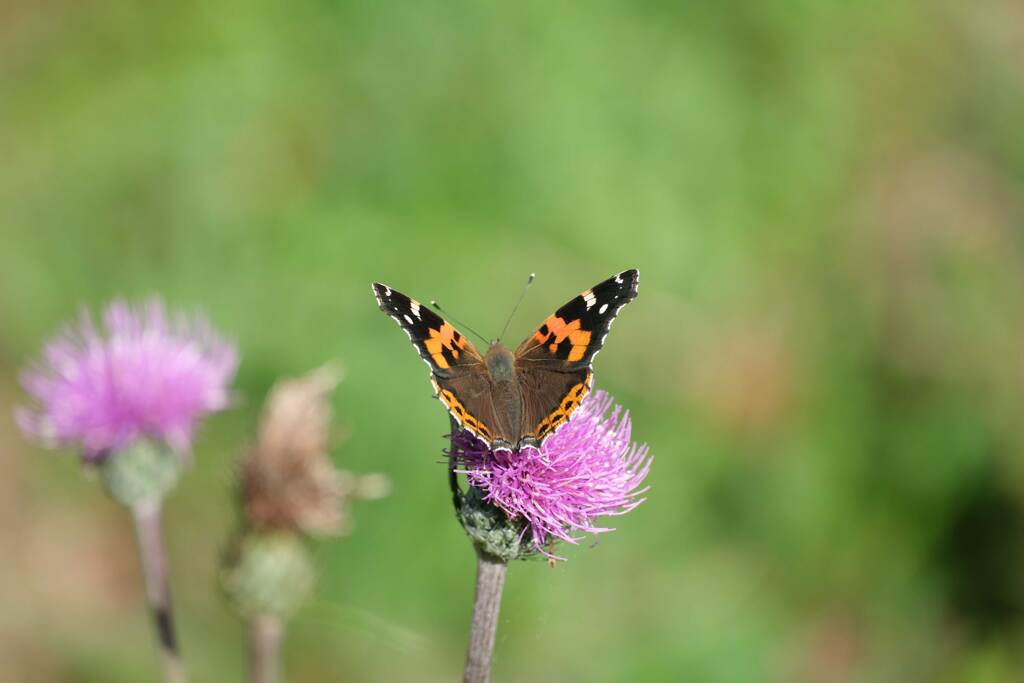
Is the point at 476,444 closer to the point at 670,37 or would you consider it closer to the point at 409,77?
the point at 409,77

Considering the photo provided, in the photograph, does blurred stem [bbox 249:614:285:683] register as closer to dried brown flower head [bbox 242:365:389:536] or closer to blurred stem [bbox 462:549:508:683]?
dried brown flower head [bbox 242:365:389:536]

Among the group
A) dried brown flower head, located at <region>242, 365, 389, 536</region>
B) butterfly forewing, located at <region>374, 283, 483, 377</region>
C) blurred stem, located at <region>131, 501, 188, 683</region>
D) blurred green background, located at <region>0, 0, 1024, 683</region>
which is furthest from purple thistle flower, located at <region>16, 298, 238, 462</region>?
blurred green background, located at <region>0, 0, 1024, 683</region>

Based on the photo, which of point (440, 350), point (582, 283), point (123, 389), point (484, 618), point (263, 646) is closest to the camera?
point (484, 618)

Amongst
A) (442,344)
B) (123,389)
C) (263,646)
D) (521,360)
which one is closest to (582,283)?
(521,360)

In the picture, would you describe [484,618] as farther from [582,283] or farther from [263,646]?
[582,283]

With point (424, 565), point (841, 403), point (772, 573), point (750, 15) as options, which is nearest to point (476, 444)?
point (424, 565)
